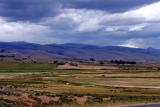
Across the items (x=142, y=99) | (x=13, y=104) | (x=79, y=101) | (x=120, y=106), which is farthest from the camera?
(x=142, y=99)

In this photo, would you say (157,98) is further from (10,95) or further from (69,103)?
(10,95)

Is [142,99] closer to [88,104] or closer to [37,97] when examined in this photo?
[88,104]

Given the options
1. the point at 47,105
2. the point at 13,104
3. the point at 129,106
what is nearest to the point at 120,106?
the point at 129,106

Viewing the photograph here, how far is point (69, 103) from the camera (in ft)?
208

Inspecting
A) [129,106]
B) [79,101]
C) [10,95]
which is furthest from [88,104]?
[10,95]

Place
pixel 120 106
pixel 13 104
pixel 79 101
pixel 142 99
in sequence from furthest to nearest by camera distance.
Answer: pixel 142 99, pixel 79 101, pixel 120 106, pixel 13 104

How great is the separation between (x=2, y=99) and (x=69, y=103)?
9.73 metres

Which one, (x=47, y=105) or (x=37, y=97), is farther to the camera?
(x=37, y=97)

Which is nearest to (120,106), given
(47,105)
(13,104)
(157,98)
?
(47,105)

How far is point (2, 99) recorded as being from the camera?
5909 cm

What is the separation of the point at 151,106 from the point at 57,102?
13056 millimetres

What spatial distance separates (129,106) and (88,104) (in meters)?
6.19

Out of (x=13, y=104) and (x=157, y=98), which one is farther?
(x=157, y=98)

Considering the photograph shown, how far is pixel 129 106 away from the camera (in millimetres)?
62062
